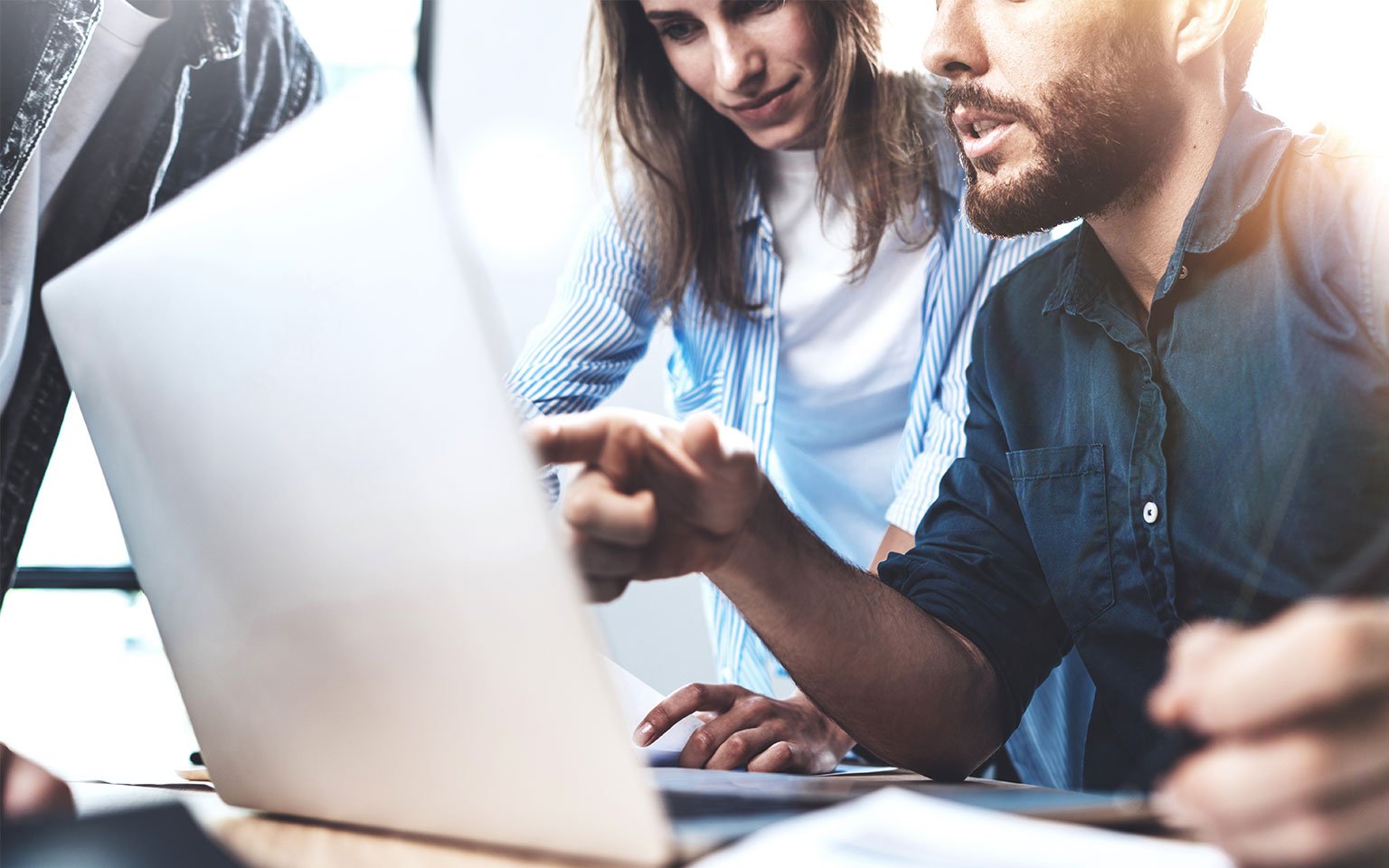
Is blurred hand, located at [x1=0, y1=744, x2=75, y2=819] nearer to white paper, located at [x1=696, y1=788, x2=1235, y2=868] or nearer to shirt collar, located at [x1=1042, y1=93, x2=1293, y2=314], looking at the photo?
white paper, located at [x1=696, y1=788, x2=1235, y2=868]

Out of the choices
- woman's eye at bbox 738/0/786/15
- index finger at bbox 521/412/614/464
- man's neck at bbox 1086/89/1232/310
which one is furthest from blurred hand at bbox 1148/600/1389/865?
woman's eye at bbox 738/0/786/15

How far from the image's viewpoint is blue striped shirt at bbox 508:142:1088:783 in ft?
4.16

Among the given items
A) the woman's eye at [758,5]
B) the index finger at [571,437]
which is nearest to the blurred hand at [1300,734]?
the index finger at [571,437]

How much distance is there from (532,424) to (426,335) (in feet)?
0.34

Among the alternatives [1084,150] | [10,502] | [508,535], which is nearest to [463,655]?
[508,535]

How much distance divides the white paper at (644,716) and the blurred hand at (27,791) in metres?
0.33

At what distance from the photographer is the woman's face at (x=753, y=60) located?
4.12ft

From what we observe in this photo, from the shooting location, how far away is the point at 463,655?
1.27 feet

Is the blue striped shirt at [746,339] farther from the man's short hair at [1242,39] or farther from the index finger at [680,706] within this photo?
the index finger at [680,706]

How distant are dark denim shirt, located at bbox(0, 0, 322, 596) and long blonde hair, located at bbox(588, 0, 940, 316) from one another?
45 cm

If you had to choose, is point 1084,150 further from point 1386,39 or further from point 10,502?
point 10,502

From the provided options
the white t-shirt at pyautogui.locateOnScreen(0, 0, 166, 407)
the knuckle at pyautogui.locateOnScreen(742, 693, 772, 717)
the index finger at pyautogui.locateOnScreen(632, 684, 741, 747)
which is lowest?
the knuckle at pyautogui.locateOnScreen(742, 693, 772, 717)

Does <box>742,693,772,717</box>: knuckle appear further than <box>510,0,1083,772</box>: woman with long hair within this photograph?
No

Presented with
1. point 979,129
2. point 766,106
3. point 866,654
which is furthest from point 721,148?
point 866,654
